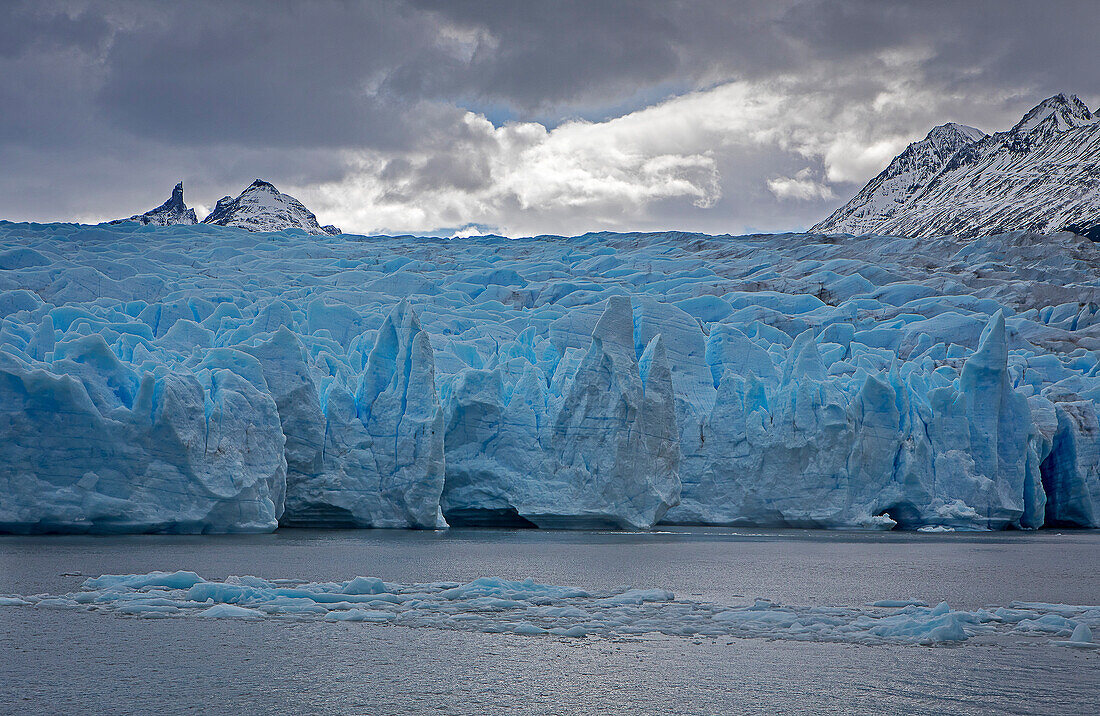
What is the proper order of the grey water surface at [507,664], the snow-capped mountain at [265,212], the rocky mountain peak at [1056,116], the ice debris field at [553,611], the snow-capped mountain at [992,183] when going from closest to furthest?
the grey water surface at [507,664], the ice debris field at [553,611], the snow-capped mountain at [265,212], the snow-capped mountain at [992,183], the rocky mountain peak at [1056,116]

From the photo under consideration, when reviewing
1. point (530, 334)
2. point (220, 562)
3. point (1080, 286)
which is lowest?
point (220, 562)

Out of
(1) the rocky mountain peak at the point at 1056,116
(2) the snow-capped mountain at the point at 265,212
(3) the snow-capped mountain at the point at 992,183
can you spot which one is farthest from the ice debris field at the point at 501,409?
(1) the rocky mountain peak at the point at 1056,116

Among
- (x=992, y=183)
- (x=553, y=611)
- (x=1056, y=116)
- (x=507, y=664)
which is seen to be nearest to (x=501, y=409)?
(x=553, y=611)

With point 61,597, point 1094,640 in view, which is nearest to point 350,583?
point 61,597

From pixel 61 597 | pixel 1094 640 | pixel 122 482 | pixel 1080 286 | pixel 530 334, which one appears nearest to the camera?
pixel 1094 640

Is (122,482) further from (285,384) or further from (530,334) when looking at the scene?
(530,334)

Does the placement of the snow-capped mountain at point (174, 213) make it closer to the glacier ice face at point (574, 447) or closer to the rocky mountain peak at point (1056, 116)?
the glacier ice face at point (574, 447)
